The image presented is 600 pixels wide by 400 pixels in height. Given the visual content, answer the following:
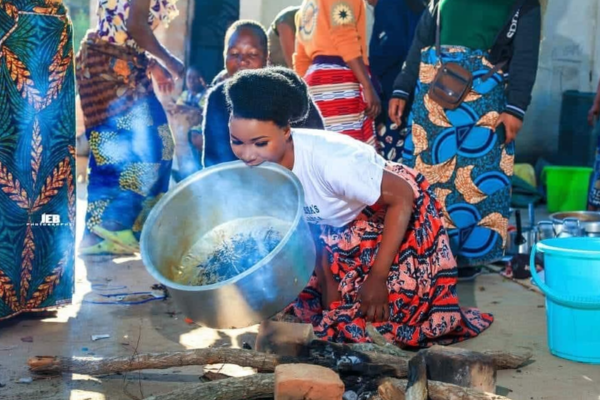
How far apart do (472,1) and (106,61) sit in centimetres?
234

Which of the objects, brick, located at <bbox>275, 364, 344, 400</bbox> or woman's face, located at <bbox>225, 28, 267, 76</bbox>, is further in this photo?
woman's face, located at <bbox>225, 28, 267, 76</bbox>

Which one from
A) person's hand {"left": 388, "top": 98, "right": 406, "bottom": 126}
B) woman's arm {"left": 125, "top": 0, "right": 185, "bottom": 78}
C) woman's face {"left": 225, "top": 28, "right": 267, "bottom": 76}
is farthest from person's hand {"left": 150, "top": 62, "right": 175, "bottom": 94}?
person's hand {"left": 388, "top": 98, "right": 406, "bottom": 126}

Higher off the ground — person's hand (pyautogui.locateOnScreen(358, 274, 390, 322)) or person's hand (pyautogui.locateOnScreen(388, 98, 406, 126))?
person's hand (pyautogui.locateOnScreen(388, 98, 406, 126))

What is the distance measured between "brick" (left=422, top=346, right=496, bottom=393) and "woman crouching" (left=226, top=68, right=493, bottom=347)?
620 mm

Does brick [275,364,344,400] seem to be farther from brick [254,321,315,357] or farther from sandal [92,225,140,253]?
sandal [92,225,140,253]

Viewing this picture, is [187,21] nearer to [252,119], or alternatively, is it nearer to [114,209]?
[114,209]

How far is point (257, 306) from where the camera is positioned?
3199 millimetres

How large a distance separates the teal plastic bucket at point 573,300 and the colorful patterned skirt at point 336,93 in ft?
7.46

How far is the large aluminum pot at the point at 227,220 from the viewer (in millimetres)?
3107

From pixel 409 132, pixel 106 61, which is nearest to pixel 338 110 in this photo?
pixel 409 132

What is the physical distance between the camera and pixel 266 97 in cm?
354

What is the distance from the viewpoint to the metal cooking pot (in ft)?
17.2

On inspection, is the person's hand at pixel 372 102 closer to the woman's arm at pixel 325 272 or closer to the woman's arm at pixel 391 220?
the woman's arm at pixel 325 272

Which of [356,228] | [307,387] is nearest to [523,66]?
[356,228]
